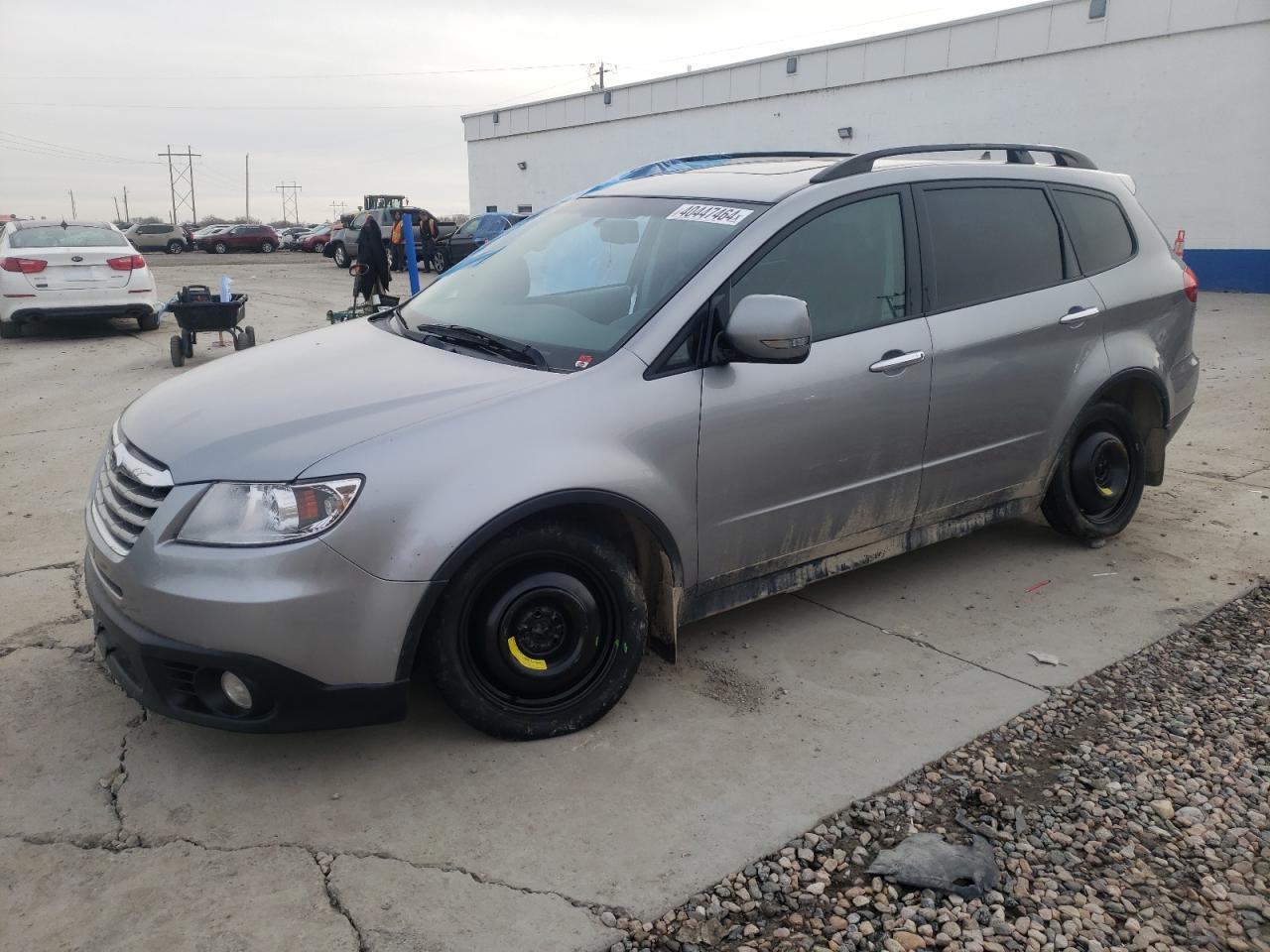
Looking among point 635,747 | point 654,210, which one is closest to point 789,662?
point 635,747

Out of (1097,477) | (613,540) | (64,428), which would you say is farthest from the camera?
(64,428)

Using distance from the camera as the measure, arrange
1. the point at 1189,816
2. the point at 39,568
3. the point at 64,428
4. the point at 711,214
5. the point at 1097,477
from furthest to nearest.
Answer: the point at 64,428 < the point at 1097,477 < the point at 39,568 < the point at 711,214 < the point at 1189,816

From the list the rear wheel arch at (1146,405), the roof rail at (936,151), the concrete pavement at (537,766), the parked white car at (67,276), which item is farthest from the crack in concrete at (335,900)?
the parked white car at (67,276)

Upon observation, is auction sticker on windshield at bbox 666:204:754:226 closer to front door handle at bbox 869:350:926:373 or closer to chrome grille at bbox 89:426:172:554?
front door handle at bbox 869:350:926:373

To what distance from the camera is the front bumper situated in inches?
109

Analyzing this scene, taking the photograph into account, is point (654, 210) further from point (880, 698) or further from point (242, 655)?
point (242, 655)

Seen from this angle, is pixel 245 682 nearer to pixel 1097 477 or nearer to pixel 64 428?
pixel 1097 477

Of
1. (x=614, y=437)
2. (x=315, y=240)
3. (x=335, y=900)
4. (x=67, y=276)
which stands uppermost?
(x=315, y=240)

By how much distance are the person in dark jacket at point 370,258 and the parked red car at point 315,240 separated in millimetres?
29524

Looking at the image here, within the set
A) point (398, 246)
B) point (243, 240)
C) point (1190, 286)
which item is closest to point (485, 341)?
point (1190, 286)

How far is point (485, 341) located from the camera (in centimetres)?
358

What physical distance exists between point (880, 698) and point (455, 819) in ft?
5.07

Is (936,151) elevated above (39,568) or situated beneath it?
elevated above

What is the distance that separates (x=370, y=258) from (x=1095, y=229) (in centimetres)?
932
